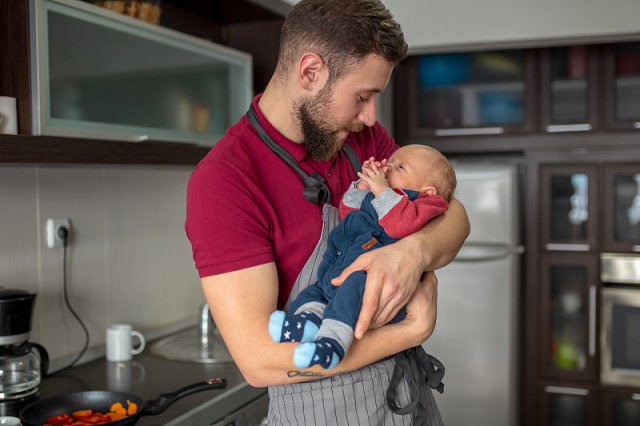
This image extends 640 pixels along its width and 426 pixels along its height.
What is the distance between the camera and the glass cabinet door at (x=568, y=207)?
11.9ft

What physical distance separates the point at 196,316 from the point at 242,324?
181 centimetres

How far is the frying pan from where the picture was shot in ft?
5.65

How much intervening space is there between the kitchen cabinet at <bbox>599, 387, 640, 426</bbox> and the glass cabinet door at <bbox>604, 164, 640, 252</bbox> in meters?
0.73

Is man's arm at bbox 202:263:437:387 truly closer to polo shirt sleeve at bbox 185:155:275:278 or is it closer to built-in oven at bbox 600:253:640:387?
polo shirt sleeve at bbox 185:155:275:278

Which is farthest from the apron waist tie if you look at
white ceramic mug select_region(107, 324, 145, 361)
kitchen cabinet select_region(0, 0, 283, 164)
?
white ceramic mug select_region(107, 324, 145, 361)

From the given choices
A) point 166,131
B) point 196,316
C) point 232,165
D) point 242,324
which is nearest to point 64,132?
point 166,131

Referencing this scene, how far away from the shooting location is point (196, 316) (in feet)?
9.65

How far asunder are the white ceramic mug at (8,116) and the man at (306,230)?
0.62m

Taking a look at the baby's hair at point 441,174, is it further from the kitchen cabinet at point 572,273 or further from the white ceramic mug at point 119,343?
the kitchen cabinet at point 572,273

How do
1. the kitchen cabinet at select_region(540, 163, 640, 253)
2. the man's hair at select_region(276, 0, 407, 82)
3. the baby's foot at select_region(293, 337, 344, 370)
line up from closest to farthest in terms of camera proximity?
1. the baby's foot at select_region(293, 337, 344, 370)
2. the man's hair at select_region(276, 0, 407, 82)
3. the kitchen cabinet at select_region(540, 163, 640, 253)

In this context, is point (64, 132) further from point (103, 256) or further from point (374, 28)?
point (374, 28)

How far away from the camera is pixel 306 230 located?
4.41 feet

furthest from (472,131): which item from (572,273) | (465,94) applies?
(572,273)

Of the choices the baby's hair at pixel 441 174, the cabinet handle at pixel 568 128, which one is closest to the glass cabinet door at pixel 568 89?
the cabinet handle at pixel 568 128
